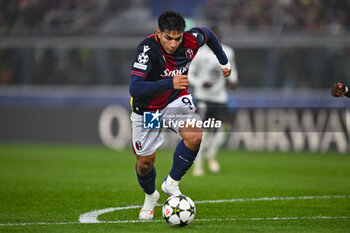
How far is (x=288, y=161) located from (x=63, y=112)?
6.86m

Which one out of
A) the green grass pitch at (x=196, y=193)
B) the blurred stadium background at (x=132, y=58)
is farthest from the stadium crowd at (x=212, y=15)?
the green grass pitch at (x=196, y=193)

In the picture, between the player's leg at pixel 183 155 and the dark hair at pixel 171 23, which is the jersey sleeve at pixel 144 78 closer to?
the dark hair at pixel 171 23

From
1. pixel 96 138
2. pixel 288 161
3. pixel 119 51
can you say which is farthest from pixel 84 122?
pixel 288 161

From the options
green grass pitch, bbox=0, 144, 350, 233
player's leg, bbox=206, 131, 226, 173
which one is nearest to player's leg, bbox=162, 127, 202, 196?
green grass pitch, bbox=0, 144, 350, 233

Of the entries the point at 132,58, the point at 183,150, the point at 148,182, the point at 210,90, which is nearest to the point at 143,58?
the point at 183,150

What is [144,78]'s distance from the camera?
19.4 ft

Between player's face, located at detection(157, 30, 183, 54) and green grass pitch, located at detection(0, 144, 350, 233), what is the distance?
165 cm

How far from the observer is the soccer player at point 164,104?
5977mm

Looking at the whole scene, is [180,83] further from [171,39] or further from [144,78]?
[171,39]

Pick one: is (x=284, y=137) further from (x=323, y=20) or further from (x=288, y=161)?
(x=323, y=20)

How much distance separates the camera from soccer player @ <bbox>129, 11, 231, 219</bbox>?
598 centimetres

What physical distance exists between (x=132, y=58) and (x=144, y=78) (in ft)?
38.0

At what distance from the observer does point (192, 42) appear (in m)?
6.47

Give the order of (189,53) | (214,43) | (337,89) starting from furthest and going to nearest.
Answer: (214,43), (189,53), (337,89)
